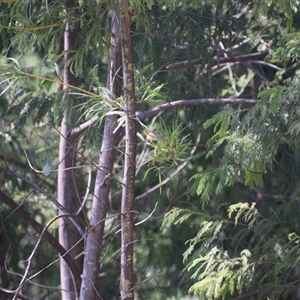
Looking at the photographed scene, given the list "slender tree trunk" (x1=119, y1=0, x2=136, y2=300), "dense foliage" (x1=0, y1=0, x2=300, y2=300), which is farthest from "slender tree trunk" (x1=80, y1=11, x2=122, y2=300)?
"slender tree trunk" (x1=119, y1=0, x2=136, y2=300)

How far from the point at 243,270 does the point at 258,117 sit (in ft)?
3.97

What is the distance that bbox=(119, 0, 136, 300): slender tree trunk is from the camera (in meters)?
3.07

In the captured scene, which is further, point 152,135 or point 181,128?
point 181,128

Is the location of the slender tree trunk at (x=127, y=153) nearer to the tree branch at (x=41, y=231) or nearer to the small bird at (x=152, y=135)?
the small bird at (x=152, y=135)

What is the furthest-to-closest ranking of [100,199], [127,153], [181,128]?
[181,128], [100,199], [127,153]

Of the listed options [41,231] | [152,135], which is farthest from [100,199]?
[152,135]

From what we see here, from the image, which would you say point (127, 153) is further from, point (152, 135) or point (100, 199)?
point (100, 199)

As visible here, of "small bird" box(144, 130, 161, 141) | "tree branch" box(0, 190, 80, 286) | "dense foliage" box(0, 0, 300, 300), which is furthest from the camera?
"tree branch" box(0, 190, 80, 286)

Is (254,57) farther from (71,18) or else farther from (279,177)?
(71,18)

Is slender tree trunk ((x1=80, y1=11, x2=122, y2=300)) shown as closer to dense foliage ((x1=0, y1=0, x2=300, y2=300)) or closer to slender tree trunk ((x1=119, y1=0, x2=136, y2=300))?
dense foliage ((x1=0, y1=0, x2=300, y2=300))

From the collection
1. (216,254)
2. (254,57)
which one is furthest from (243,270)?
(254,57)

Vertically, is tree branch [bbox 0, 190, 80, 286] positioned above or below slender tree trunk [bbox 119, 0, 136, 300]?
below

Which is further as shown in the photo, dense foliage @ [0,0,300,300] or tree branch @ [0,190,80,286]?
tree branch @ [0,190,80,286]

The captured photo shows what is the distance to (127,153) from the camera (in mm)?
3129
